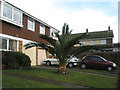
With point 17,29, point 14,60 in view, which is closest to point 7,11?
point 17,29

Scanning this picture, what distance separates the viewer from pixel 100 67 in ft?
60.1

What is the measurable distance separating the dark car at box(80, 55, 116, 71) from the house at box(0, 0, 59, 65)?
662cm

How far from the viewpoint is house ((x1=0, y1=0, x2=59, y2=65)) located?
15.9m

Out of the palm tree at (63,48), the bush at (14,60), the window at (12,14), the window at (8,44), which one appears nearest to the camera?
the palm tree at (63,48)

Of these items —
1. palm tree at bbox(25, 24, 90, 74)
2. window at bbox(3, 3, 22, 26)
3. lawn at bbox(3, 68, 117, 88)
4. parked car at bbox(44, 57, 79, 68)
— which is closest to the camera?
lawn at bbox(3, 68, 117, 88)

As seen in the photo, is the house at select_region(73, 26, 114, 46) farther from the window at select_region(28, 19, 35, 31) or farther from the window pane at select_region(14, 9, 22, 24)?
the window pane at select_region(14, 9, 22, 24)

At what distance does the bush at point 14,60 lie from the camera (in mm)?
14117

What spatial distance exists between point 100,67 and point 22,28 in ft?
33.8

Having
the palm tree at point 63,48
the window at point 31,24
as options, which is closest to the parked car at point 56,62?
the window at point 31,24

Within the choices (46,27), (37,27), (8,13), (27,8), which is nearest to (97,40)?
(46,27)

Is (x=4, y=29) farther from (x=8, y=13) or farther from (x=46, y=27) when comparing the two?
(x=46, y=27)

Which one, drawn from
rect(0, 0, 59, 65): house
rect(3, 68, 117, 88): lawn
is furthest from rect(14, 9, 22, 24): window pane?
rect(3, 68, 117, 88): lawn

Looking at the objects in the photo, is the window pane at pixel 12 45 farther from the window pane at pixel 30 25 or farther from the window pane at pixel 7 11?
the window pane at pixel 30 25

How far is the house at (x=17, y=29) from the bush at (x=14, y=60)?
1.51 meters
